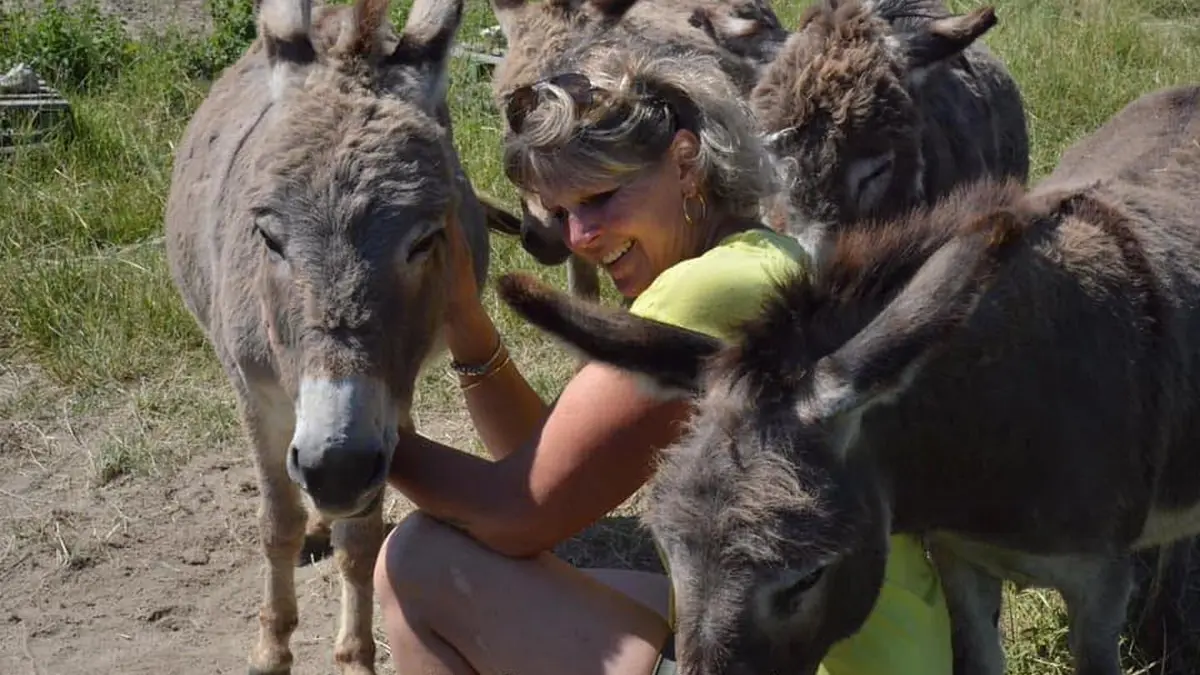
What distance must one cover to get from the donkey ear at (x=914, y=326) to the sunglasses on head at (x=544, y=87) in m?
0.82

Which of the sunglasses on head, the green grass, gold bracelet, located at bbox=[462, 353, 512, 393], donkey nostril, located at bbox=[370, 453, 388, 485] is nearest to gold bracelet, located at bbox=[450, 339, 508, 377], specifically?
gold bracelet, located at bbox=[462, 353, 512, 393]

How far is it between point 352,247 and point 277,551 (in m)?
1.29

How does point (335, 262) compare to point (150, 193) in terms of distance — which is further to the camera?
point (150, 193)

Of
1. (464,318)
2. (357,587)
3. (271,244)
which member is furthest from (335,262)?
(357,587)

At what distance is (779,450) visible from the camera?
2.16m

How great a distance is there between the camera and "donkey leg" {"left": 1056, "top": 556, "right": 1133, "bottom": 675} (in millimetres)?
2814

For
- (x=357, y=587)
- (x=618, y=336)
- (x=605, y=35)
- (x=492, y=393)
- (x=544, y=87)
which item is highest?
(x=544, y=87)

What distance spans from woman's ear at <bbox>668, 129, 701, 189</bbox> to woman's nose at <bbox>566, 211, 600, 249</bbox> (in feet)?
0.63

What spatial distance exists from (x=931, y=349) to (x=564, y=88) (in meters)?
1.03

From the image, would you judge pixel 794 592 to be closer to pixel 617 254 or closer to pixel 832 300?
pixel 832 300

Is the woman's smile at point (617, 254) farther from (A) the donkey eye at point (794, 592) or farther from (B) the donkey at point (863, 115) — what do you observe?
(B) the donkey at point (863, 115)

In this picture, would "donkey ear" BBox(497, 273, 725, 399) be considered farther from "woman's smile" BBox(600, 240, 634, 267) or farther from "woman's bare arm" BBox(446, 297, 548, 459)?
"woman's bare arm" BBox(446, 297, 548, 459)

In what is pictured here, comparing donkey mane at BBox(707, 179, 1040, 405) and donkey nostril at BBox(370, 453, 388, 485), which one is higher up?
donkey mane at BBox(707, 179, 1040, 405)

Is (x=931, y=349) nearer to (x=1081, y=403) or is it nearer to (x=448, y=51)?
→ (x=1081, y=403)
